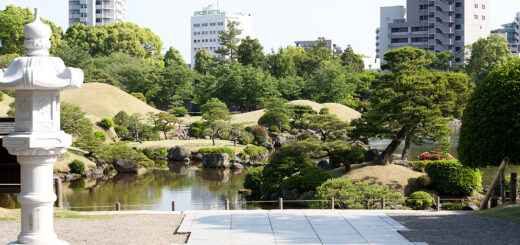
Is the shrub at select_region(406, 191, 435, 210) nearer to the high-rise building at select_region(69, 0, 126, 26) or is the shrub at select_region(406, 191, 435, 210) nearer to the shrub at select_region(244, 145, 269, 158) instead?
the shrub at select_region(244, 145, 269, 158)

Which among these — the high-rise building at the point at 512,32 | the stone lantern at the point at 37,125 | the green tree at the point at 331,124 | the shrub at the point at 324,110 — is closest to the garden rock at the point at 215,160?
the green tree at the point at 331,124

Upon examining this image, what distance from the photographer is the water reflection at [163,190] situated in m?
19.3

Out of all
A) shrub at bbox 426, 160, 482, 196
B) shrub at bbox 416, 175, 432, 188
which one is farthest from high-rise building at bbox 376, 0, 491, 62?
shrub at bbox 426, 160, 482, 196

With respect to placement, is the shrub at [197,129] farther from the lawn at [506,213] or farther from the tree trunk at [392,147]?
the lawn at [506,213]

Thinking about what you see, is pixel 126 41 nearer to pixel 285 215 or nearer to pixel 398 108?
pixel 398 108

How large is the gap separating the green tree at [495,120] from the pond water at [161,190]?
352 inches

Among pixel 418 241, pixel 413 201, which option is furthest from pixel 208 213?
pixel 413 201

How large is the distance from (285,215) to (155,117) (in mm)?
28780

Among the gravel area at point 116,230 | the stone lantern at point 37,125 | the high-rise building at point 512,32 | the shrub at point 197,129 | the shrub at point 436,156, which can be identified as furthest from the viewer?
the high-rise building at point 512,32

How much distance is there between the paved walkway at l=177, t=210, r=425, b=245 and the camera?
9023 millimetres

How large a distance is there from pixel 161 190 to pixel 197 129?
1592 cm

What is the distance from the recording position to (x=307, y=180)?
60.7 feet

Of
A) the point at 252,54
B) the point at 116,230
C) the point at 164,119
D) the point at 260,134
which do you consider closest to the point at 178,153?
the point at 164,119

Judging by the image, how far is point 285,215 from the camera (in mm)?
11117
